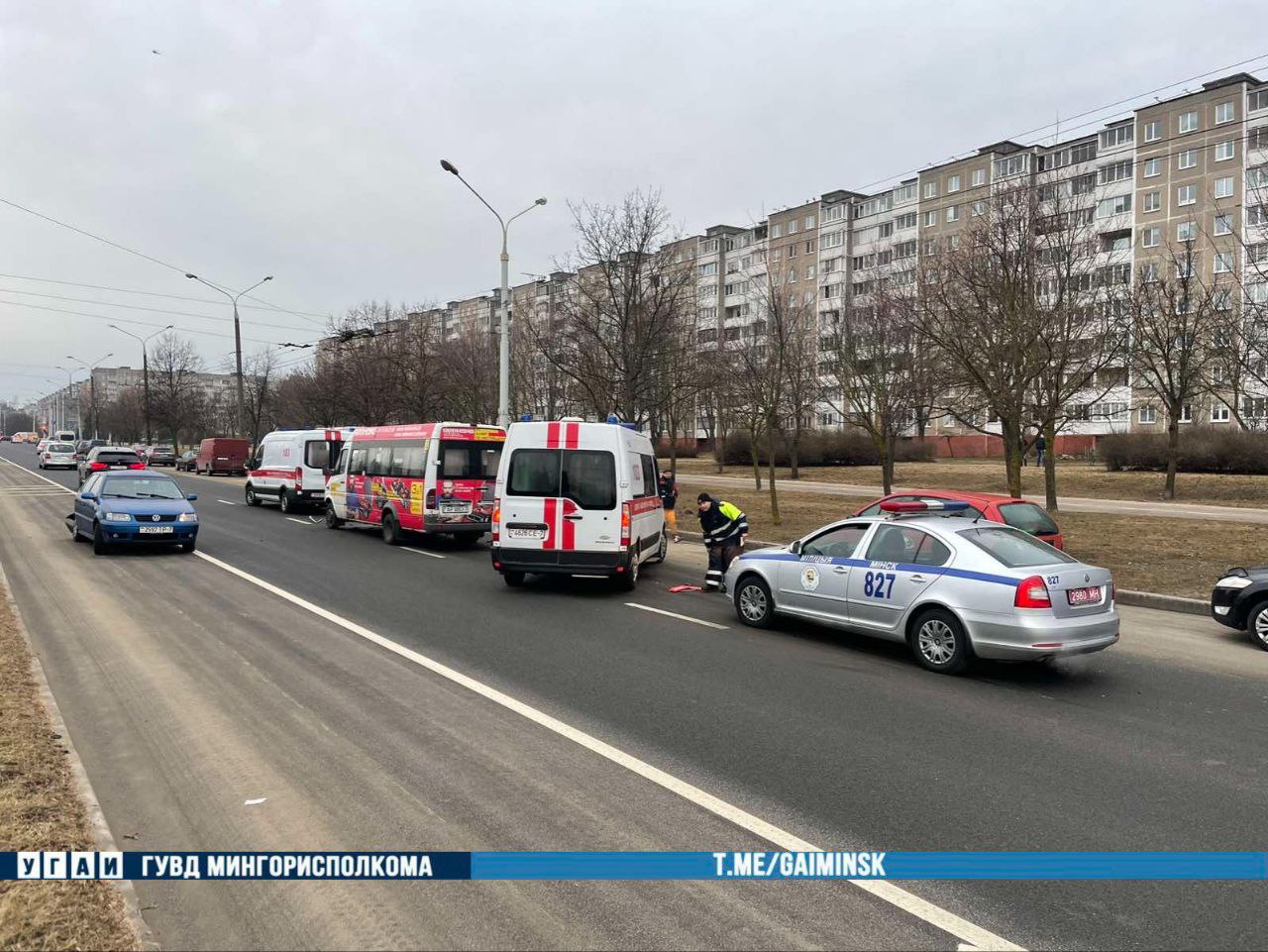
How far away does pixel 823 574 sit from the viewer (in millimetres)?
8719

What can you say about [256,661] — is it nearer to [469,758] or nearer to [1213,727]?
[469,758]

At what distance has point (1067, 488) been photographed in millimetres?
31672

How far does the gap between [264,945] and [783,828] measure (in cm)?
243

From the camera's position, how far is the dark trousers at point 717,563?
11.9 m

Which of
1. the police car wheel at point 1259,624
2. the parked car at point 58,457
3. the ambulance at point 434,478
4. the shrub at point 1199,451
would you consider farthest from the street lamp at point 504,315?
the parked car at point 58,457

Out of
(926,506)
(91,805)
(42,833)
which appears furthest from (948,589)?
(42,833)

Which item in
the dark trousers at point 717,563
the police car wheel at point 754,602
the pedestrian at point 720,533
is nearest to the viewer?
the police car wheel at point 754,602

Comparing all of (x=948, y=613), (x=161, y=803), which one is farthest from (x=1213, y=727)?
(x=161, y=803)

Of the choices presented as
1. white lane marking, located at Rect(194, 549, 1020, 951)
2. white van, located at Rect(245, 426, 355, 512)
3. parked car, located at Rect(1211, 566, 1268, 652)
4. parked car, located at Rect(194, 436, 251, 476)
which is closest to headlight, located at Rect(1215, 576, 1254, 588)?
parked car, located at Rect(1211, 566, 1268, 652)

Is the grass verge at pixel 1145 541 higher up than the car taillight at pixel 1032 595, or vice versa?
the car taillight at pixel 1032 595

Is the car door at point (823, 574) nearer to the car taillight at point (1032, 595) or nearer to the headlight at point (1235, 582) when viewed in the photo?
the car taillight at point (1032, 595)

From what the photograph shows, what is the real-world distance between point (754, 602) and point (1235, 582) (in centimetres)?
525

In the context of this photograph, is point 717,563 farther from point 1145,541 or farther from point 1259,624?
point 1145,541

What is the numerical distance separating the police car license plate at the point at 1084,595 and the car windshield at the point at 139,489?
1476cm
